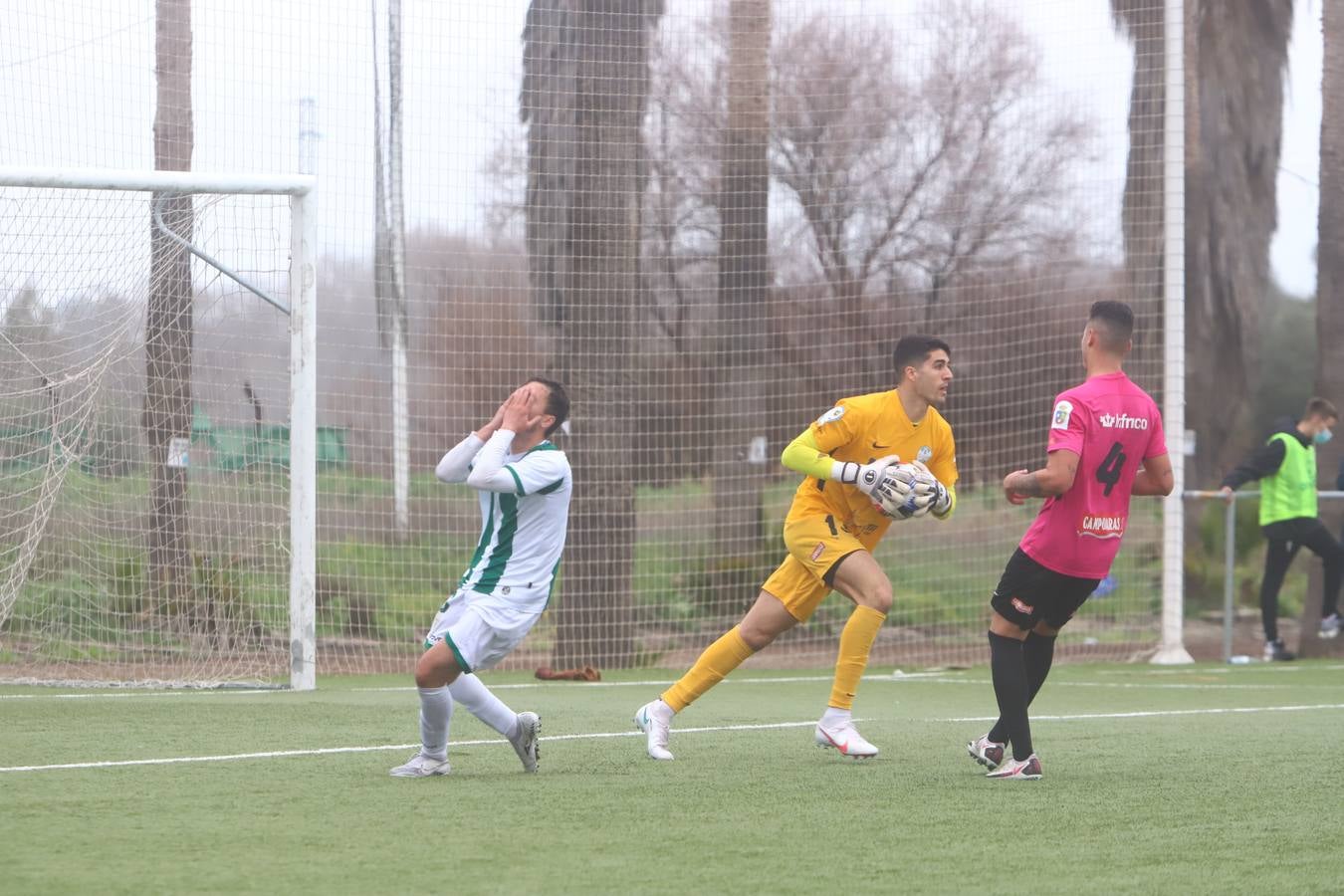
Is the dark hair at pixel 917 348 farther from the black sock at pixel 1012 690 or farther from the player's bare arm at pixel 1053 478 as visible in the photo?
the black sock at pixel 1012 690

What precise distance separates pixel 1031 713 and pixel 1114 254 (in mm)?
7934

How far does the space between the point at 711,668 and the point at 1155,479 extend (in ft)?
6.70

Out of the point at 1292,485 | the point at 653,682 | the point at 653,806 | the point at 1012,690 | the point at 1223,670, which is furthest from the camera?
the point at 1292,485

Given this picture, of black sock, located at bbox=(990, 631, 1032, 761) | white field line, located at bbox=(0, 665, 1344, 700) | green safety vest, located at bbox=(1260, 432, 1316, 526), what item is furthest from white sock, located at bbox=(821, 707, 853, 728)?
green safety vest, located at bbox=(1260, 432, 1316, 526)

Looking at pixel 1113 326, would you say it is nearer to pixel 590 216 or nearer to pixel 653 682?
pixel 653 682

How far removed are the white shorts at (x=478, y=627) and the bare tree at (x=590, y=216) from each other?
7.63 metres

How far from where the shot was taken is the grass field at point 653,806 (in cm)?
420

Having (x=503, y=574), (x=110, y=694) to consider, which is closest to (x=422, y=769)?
(x=503, y=574)

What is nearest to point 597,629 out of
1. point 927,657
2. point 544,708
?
point 927,657

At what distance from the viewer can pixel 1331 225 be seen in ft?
51.3

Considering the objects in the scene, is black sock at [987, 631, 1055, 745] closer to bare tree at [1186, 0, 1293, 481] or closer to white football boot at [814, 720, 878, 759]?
white football boot at [814, 720, 878, 759]

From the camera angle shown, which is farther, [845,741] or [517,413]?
[845,741]

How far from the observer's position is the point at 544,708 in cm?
940

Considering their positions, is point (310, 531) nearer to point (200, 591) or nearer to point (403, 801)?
point (200, 591)
